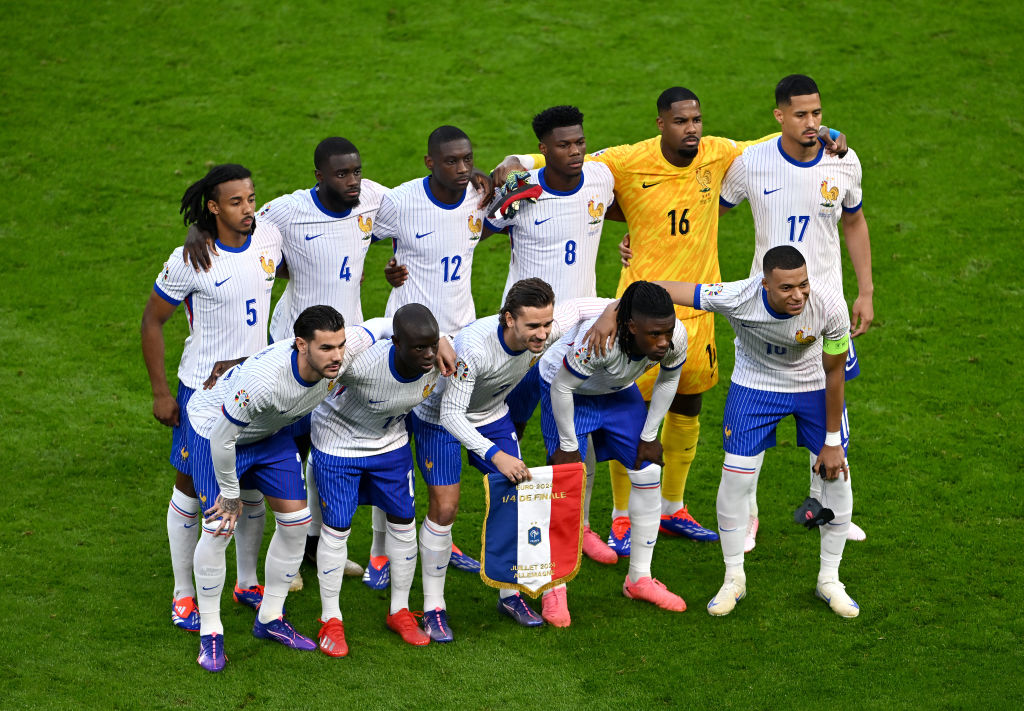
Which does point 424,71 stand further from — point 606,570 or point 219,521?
point 219,521

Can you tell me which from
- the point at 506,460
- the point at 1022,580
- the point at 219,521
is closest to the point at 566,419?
the point at 506,460

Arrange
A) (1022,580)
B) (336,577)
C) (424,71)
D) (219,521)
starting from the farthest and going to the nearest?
(424,71) < (1022,580) < (336,577) < (219,521)

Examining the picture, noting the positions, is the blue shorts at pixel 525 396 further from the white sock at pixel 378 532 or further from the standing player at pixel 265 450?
the standing player at pixel 265 450

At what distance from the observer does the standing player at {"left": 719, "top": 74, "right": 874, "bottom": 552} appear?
6.99 metres

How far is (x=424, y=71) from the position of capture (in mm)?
13633

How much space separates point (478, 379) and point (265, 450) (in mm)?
1132

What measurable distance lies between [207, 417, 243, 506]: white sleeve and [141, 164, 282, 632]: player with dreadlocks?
41 cm

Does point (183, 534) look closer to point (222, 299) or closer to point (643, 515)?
point (222, 299)

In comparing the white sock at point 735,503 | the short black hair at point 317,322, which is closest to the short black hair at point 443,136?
the short black hair at point 317,322

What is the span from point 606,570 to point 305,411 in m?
2.31

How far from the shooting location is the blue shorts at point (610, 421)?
6.75 meters

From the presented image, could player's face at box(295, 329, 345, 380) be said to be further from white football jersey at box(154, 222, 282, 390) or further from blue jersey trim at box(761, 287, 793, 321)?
blue jersey trim at box(761, 287, 793, 321)

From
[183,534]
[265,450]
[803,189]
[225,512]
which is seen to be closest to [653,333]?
[803,189]

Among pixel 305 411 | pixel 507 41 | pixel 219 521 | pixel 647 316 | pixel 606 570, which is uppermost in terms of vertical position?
pixel 507 41
